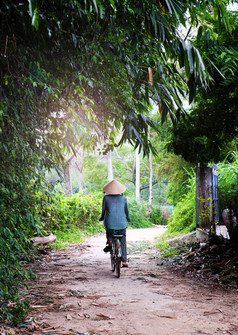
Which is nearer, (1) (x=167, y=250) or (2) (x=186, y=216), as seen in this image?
(1) (x=167, y=250)

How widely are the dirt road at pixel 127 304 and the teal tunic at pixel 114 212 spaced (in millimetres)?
952

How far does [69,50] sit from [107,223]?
341 cm

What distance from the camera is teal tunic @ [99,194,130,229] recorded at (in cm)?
668

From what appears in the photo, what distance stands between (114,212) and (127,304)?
251 cm

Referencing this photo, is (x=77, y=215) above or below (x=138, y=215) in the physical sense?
above

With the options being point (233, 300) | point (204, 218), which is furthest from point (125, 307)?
point (204, 218)

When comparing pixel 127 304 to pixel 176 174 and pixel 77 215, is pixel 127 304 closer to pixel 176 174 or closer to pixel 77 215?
pixel 176 174

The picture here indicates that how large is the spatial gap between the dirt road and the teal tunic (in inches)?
37.5

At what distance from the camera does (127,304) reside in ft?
14.4

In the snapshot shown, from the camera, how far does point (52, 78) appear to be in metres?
4.68

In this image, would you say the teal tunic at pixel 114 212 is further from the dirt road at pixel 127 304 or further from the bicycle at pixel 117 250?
the dirt road at pixel 127 304

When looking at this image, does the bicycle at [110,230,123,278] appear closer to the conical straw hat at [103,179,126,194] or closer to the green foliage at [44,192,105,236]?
the conical straw hat at [103,179,126,194]

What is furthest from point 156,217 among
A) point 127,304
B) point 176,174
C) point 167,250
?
point 127,304

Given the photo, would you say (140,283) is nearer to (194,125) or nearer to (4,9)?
(194,125)
